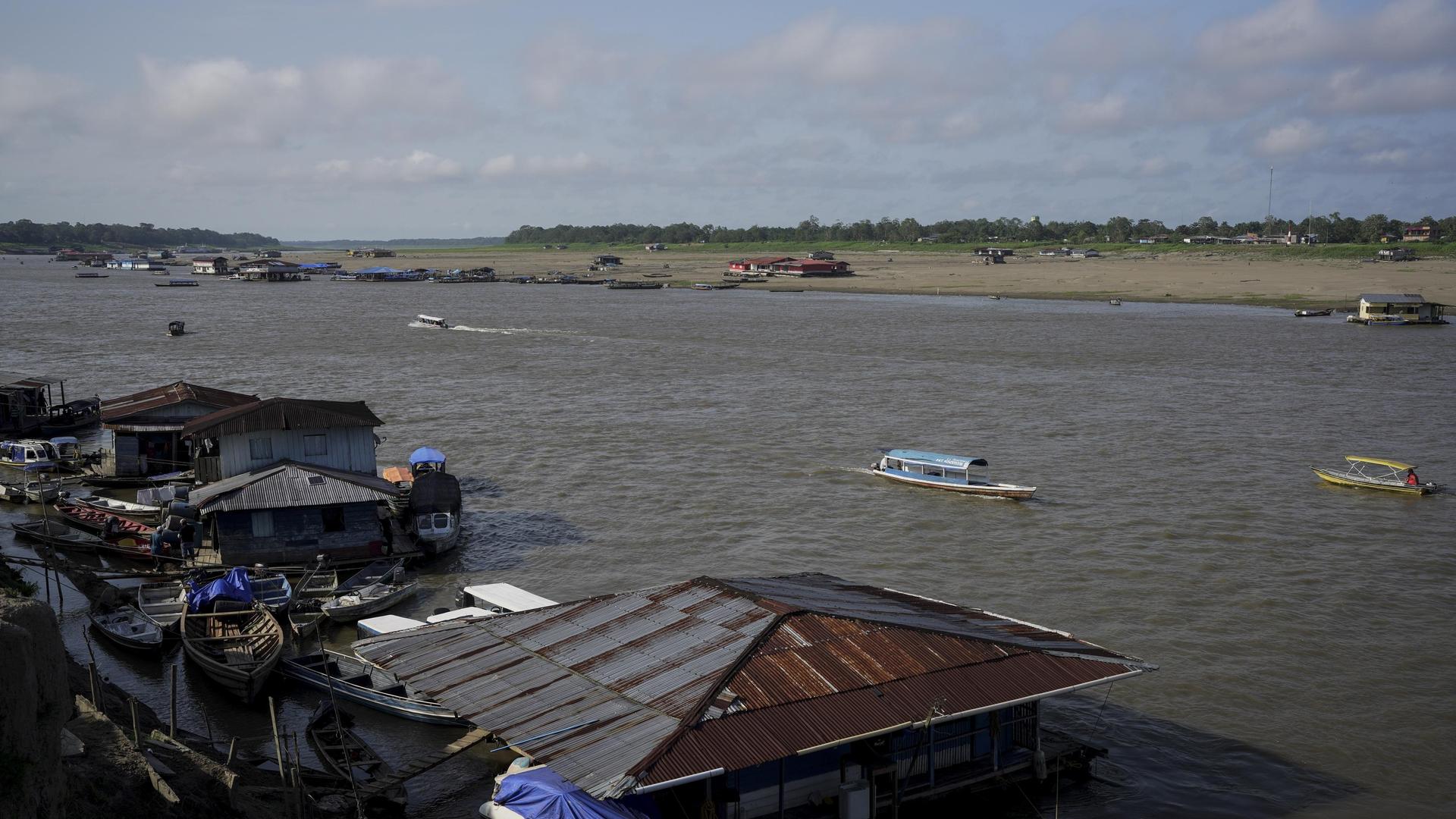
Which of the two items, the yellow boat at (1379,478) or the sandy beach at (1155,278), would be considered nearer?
the yellow boat at (1379,478)

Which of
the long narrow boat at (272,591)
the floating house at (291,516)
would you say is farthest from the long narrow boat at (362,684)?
the floating house at (291,516)

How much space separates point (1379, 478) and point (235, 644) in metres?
36.5

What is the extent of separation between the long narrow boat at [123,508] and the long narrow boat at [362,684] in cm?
1238

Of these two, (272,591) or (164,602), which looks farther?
(272,591)

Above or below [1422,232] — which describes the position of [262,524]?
below

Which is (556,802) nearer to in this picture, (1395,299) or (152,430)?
(152,430)

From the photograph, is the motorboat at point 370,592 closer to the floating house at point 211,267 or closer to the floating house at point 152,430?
the floating house at point 152,430

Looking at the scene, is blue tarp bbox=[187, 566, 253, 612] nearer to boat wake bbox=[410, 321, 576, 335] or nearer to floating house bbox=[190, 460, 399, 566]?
floating house bbox=[190, 460, 399, 566]

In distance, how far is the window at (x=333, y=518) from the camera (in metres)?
30.0

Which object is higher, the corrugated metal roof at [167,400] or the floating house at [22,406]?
the corrugated metal roof at [167,400]

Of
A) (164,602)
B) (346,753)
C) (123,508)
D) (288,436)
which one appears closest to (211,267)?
(123,508)

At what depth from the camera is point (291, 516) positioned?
2964 centimetres

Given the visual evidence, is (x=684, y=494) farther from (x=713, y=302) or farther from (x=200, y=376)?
(x=713, y=302)

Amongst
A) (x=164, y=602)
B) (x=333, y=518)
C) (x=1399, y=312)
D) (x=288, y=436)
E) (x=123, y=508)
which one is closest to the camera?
(x=164, y=602)
